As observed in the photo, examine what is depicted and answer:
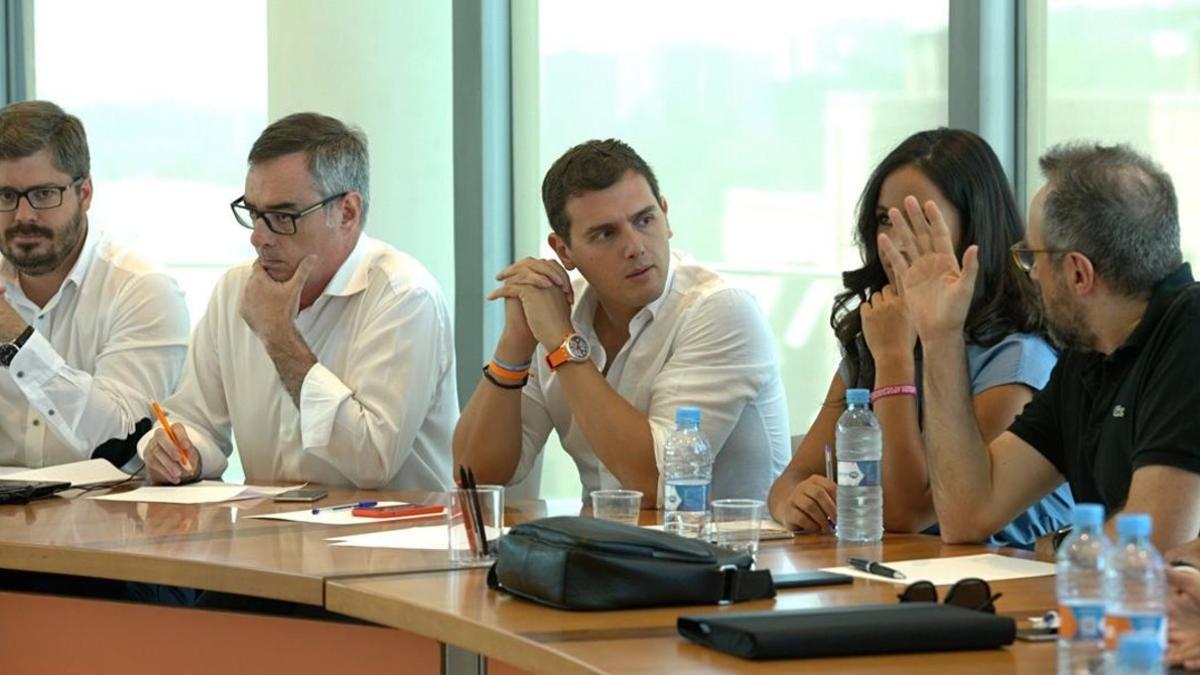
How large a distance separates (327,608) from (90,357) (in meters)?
1.96

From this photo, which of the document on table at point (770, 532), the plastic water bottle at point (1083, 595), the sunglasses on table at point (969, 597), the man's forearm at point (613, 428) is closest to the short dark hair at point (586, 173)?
the man's forearm at point (613, 428)

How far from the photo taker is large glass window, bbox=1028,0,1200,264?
3.61 metres

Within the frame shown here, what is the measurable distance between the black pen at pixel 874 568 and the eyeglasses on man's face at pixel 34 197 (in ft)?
8.07

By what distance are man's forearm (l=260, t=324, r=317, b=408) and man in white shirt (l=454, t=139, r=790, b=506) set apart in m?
0.37

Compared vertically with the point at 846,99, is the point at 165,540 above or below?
below

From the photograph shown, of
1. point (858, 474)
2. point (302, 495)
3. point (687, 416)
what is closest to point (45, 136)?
point (302, 495)

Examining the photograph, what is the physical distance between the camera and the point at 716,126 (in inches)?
189

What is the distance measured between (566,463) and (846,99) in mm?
1559

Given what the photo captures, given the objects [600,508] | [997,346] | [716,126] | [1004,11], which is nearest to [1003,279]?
[997,346]

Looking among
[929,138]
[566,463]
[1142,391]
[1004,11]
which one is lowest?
[566,463]

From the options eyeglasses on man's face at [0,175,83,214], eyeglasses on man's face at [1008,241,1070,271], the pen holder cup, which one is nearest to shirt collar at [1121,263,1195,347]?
eyeglasses on man's face at [1008,241,1070,271]

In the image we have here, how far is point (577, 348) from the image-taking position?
3.36 m

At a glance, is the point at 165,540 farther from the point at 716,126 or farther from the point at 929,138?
the point at 716,126

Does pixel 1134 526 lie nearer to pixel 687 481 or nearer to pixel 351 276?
pixel 687 481
